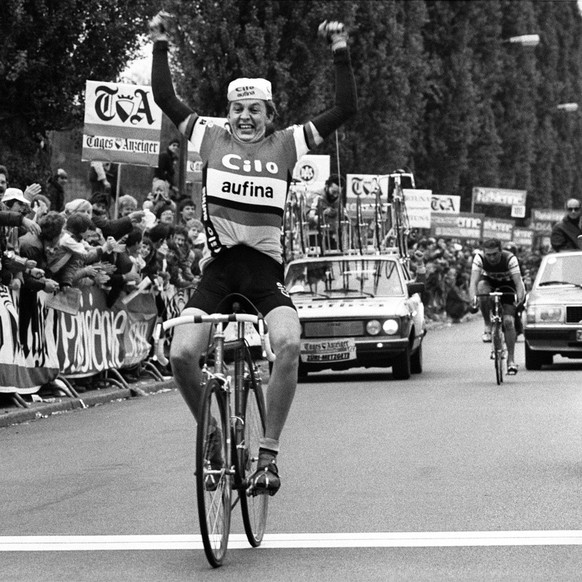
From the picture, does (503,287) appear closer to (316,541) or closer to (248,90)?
(248,90)

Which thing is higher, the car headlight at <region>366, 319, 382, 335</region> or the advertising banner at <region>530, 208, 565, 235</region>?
the advertising banner at <region>530, 208, 565, 235</region>

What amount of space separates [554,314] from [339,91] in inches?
553

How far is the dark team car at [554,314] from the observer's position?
72.1 feet

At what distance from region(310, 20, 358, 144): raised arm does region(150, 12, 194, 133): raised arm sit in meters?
0.62

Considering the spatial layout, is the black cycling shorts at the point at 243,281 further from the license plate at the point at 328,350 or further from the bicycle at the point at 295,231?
Answer: the bicycle at the point at 295,231

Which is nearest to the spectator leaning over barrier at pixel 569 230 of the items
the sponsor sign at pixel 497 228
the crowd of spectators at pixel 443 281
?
the crowd of spectators at pixel 443 281

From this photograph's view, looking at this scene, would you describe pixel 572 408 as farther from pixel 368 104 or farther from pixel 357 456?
pixel 368 104

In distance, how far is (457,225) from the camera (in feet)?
188

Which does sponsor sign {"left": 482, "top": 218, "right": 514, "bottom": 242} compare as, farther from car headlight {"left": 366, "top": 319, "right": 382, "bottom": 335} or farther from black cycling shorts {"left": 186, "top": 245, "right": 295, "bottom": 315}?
black cycling shorts {"left": 186, "top": 245, "right": 295, "bottom": 315}

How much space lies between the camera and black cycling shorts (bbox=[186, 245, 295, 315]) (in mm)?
8000

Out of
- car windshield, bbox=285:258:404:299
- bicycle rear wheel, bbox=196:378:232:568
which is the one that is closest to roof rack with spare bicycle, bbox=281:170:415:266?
car windshield, bbox=285:258:404:299

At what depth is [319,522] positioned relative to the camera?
847 centimetres

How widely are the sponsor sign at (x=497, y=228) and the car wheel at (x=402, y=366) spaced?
41107 mm

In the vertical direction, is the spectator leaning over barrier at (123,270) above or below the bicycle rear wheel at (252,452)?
above
